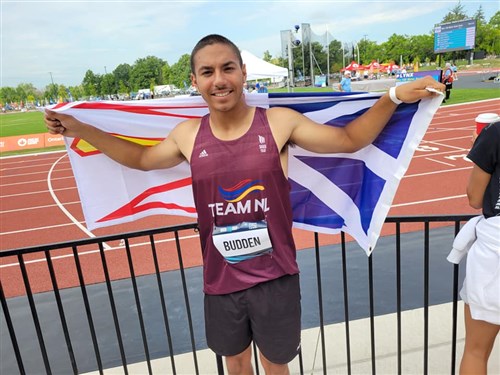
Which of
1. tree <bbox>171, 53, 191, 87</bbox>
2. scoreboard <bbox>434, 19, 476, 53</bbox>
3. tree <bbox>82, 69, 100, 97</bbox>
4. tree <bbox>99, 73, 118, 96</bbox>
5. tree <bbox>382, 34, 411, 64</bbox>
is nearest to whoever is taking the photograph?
scoreboard <bbox>434, 19, 476, 53</bbox>

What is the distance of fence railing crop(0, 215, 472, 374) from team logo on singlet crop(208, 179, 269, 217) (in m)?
0.75

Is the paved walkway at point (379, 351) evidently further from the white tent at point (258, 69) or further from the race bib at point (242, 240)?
the white tent at point (258, 69)

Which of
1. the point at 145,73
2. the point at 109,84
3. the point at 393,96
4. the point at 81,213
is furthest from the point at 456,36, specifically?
the point at 109,84

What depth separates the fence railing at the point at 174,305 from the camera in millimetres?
3166

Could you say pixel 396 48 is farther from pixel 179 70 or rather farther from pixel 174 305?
pixel 174 305

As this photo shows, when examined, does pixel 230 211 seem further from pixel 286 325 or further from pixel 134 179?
pixel 134 179

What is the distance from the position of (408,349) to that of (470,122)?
53.6 ft

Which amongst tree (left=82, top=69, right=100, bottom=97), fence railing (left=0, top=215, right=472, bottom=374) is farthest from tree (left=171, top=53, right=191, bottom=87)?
fence railing (left=0, top=215, right=472, bottom=374)

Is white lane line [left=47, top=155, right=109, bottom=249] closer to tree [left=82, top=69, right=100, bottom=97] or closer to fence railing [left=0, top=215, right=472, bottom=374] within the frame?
fence railing [left=0, top=215, right=472, bottom=374]

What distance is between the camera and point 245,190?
1706 millimetres

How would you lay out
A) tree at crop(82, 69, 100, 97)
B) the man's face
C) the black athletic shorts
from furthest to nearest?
tree at crop(82, 69, 100, 97) → the black athletic shorts → the man's face

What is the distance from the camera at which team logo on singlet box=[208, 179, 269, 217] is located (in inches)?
67.1

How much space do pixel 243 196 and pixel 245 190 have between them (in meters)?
0.03

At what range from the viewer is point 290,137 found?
1800 millimetres
